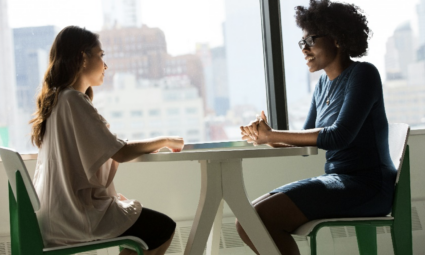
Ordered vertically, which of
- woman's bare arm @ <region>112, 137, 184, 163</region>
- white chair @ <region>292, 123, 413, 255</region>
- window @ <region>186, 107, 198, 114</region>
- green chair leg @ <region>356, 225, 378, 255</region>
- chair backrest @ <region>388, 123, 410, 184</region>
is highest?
window @ <region>186, 107, 198, 114</region>

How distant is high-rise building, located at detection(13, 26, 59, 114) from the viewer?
3.06 m

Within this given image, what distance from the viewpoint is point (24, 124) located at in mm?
3090

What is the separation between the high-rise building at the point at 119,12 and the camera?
308cm

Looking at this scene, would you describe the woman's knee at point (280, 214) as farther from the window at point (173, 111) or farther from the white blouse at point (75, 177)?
the window at point (173, 111)

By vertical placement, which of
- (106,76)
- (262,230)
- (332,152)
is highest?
Result: (106,76)

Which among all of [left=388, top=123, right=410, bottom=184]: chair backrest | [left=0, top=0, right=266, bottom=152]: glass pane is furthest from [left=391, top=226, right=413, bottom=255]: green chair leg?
[left=0, top=0, right=266, bottom=152]: glass pane

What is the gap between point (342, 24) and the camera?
2.22 metres

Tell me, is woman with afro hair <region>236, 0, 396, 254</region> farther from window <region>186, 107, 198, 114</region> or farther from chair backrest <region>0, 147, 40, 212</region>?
window <region>186, 107, 198, 114</region>

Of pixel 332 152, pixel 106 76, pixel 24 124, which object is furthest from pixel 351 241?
pixel 24 124

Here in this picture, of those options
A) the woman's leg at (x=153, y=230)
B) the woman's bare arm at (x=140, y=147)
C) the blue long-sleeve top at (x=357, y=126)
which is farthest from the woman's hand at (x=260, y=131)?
the woman's leg at (x=153, y=230)

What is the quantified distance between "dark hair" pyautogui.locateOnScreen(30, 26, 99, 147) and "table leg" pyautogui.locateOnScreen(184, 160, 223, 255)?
0.60m

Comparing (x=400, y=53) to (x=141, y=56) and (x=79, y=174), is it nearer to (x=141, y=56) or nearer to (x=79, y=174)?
(x=141, y=56)

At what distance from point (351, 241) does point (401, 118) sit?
2.91ft

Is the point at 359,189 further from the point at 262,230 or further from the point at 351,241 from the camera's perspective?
the point at 351,241
